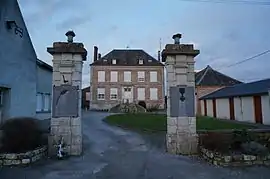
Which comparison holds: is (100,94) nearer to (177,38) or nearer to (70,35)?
(70,35)

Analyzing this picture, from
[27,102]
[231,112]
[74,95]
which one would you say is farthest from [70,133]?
[231,112]

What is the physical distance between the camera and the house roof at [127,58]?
42188 mm

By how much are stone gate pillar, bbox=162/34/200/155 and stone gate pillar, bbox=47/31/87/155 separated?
9.54 feet

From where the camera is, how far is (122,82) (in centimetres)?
4169

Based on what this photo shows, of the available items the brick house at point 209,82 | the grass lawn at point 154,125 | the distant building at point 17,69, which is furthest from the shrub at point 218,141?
the brick house at point 209,82

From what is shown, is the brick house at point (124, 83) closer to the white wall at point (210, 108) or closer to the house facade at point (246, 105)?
the white wall at point (210, 108)

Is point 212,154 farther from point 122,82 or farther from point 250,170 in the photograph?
point 122,82

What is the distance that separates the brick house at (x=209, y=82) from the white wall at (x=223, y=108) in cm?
601

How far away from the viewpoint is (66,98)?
7.96m

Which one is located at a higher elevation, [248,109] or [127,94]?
[127,94]

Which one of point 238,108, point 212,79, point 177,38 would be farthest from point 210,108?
point 177,38

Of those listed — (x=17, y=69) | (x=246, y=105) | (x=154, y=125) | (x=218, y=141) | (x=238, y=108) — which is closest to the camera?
(x=218, y=141)

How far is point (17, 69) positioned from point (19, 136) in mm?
5940

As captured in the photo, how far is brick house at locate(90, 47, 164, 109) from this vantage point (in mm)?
41188
